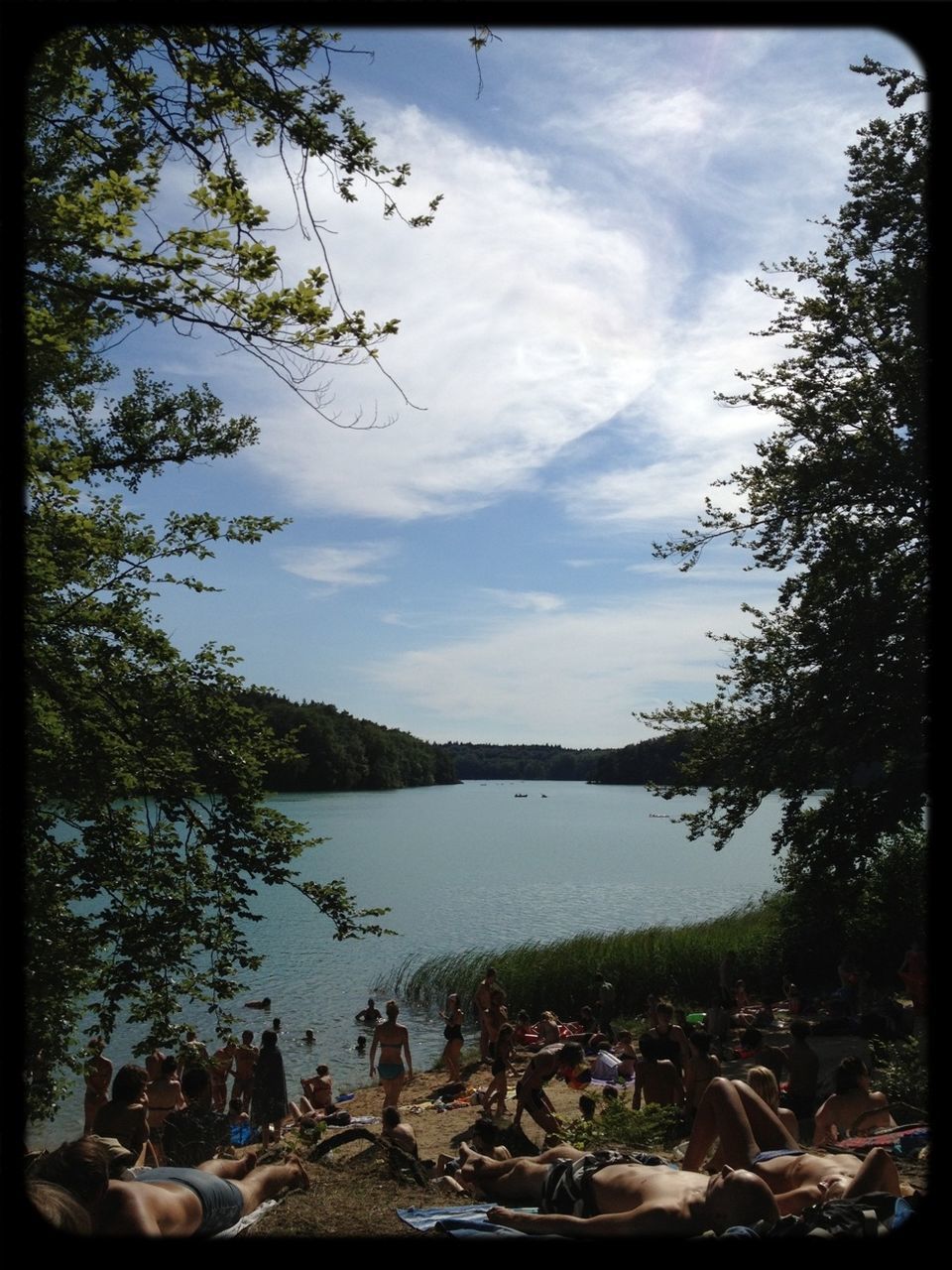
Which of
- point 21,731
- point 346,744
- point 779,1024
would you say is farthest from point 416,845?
point 21,731

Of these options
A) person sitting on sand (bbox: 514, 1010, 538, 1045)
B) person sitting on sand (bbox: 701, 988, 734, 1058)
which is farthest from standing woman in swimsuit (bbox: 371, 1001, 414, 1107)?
person sitting on sand (bbox: 701, 988, 734, 1058)

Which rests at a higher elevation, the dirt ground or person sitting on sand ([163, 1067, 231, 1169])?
the dirt ground

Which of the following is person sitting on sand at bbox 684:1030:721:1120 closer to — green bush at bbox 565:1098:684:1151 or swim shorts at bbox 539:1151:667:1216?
green bush at bbox 565:1098:684:1151

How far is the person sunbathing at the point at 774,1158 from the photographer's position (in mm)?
4895

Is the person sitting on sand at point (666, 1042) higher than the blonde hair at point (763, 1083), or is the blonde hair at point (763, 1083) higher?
the blonde hair at point (763, 1083)

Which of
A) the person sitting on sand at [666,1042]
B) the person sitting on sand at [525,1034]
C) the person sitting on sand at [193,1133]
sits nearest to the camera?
the person sitting on sand at [193,1133]

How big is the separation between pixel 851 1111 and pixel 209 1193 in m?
5.19

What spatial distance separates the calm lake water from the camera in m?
19.7

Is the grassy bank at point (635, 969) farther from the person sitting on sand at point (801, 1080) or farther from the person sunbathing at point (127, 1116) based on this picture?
the person sunbathing at point (127, 1116)

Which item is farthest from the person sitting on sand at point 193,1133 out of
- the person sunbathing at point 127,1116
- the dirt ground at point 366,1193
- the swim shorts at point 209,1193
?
the swim shorts at point 209,1193

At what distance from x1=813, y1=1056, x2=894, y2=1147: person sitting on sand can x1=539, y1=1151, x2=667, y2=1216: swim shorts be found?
284 centimetres

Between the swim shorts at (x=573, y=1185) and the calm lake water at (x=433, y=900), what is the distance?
4123 mm

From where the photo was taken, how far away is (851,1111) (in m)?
7.57

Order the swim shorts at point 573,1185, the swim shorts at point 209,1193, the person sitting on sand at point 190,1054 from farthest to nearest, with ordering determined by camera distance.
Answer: the person sitting on sand at point 190,1054, the swim shorts at point 573,1185, the swim shorts at point 209,1193
